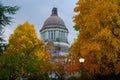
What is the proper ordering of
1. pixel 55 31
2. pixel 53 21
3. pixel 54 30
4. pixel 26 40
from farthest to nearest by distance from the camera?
pixel 55 31, pixel 54 30, pixel 53 21, pixel 26 40

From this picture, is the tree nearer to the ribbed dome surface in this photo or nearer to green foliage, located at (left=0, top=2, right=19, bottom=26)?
green foliage, located at (left=0, top=2, right=19, bottom=26)

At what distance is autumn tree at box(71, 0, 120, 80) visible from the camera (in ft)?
93.7

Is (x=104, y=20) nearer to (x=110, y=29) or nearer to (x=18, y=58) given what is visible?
(x=110, y=29)

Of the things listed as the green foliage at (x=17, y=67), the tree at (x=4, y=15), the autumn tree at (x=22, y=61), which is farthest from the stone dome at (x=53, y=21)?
the tree at (x=4, y=15)

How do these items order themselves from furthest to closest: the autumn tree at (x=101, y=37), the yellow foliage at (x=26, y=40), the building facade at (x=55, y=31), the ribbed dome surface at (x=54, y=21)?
the ribbed dome surface at (x=54, y=21) → the building facade at (x=55, y=31) → the yellow foliage at (x=26, y=40) → the autumn tree at (x=101, y=37)

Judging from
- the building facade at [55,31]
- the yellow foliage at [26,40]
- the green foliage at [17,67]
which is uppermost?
the building facade at [55,31]

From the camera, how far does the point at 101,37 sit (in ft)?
93.8

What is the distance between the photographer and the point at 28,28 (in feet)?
170

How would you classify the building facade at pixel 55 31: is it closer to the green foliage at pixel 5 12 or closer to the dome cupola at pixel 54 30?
the dome cupola at pixel 54 30

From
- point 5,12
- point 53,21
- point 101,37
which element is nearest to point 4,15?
point 5,12

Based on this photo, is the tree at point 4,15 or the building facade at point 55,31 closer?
the tree at point 4,15

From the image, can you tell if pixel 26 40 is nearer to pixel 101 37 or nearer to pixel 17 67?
pixel 17 67

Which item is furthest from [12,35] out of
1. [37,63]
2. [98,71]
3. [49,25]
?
[49,25]

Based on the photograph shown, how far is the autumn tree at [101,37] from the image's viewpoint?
28.6m
